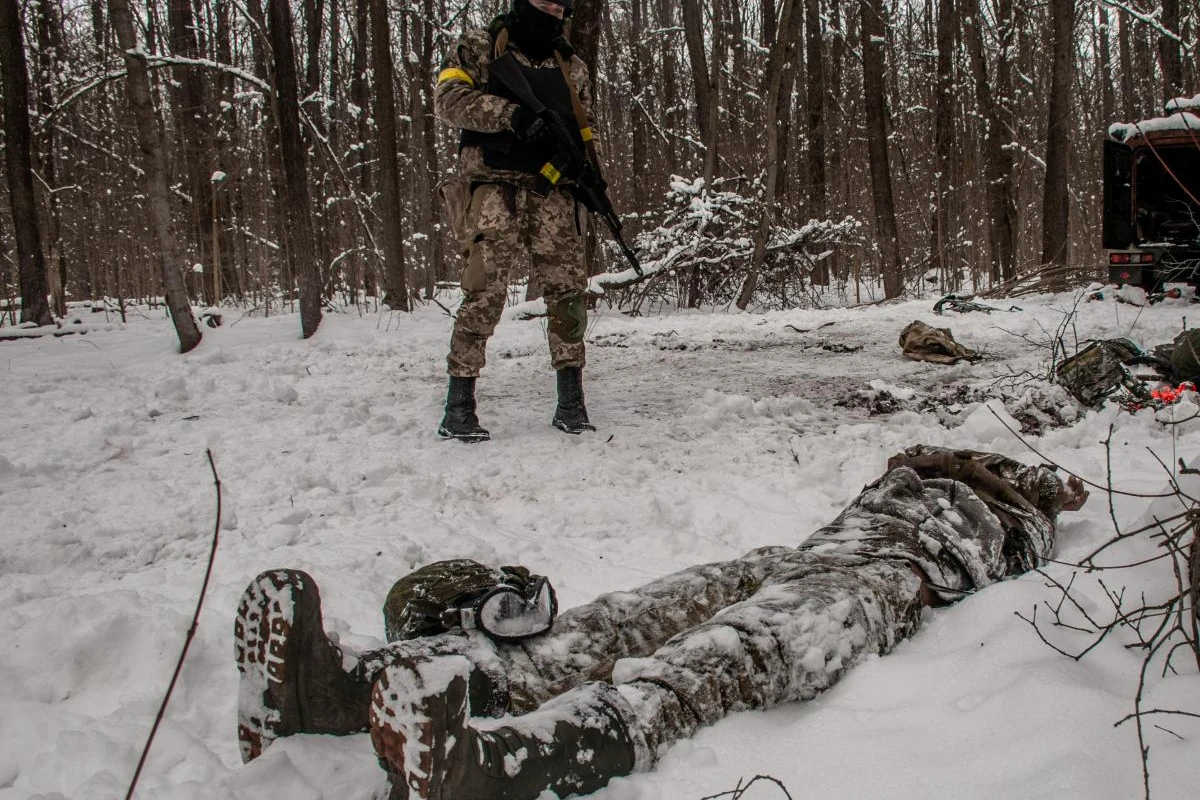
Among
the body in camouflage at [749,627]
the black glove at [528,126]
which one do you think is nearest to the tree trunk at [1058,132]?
the black glove at [528,126]

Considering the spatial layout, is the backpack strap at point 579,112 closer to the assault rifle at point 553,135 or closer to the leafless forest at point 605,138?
the assault rifle at point 553,135

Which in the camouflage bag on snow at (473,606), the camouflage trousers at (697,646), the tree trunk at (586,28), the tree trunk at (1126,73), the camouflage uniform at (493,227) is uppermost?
the tree trunk at (1126,73)

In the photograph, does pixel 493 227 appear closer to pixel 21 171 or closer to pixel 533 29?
pixel 533 29

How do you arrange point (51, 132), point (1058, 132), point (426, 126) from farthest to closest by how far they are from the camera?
point (426, 126), point (1058, 132), point (51, 132)

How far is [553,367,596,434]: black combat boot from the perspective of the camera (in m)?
3.62

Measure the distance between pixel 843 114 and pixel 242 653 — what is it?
1694 cm

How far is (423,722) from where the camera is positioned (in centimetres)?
107

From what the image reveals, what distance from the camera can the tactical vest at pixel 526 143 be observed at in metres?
3.30

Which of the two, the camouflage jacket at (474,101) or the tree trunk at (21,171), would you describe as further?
the tree trunk at (21,171)

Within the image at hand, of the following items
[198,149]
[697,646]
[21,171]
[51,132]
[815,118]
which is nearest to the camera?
[697,646]

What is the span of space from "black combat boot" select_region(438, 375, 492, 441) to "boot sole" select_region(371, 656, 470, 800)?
236cm

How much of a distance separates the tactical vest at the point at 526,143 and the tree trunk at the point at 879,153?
7986 mm

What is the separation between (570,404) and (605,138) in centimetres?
1523

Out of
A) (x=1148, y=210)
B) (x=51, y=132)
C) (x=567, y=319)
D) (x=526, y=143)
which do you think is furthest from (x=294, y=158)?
(x=1148, y=210)
